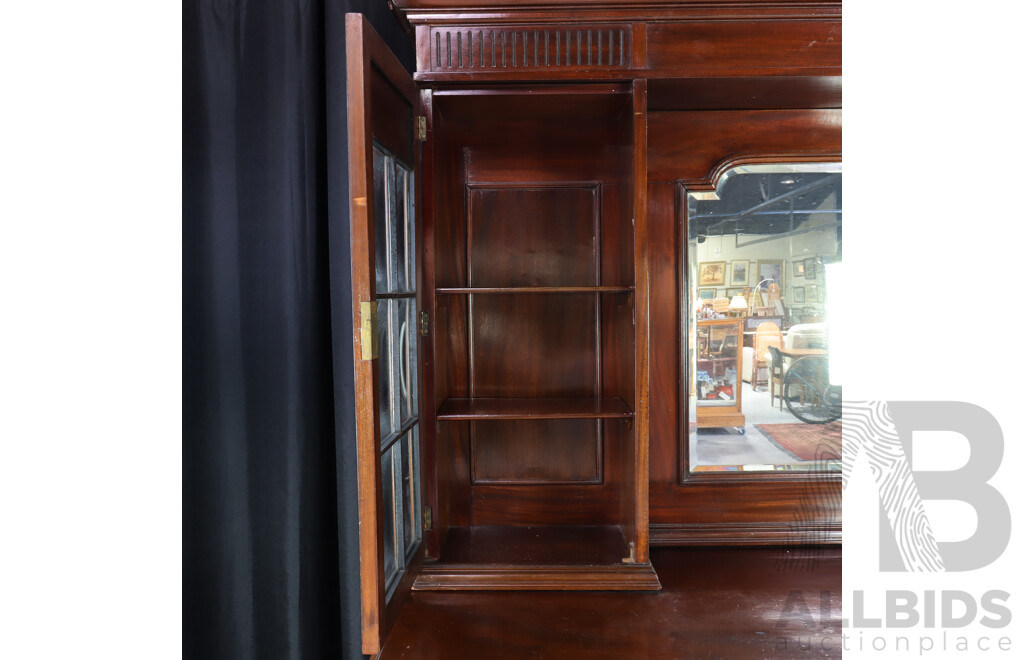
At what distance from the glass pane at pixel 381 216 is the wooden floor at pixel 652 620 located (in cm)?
81

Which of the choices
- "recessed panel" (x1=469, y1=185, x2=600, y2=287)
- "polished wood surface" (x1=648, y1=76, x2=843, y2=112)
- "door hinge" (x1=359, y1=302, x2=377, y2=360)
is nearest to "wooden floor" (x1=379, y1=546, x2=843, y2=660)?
"door hinge" (x1=359, y1=302, x2=377, y2=360)

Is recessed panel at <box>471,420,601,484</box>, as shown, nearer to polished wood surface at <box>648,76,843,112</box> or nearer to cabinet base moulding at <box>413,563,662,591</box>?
cabinet base moulding at <box>413,563,662,591</box>

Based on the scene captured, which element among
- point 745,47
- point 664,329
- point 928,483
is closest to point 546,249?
point 664,329

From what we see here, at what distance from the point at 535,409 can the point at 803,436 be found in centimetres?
85

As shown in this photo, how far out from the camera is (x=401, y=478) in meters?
1.67

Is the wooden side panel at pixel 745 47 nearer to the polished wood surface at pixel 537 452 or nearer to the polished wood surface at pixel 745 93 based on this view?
the polished wood surface at pixel 745 93

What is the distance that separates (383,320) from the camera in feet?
5.10

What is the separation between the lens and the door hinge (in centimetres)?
133

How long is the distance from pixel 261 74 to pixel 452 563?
143 cm

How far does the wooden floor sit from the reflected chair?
561 mm

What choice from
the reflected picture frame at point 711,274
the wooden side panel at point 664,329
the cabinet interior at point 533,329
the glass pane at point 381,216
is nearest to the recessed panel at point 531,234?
the cabinet interior at point 533,329

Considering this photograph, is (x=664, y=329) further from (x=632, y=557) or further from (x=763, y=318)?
(x=632, y=557)

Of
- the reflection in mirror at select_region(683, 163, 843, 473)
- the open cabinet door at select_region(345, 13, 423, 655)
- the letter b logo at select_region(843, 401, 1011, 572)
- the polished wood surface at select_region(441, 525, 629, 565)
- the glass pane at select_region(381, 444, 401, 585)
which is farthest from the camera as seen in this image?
the reflection in mirror at select_region(683, 163, 843, 473)
